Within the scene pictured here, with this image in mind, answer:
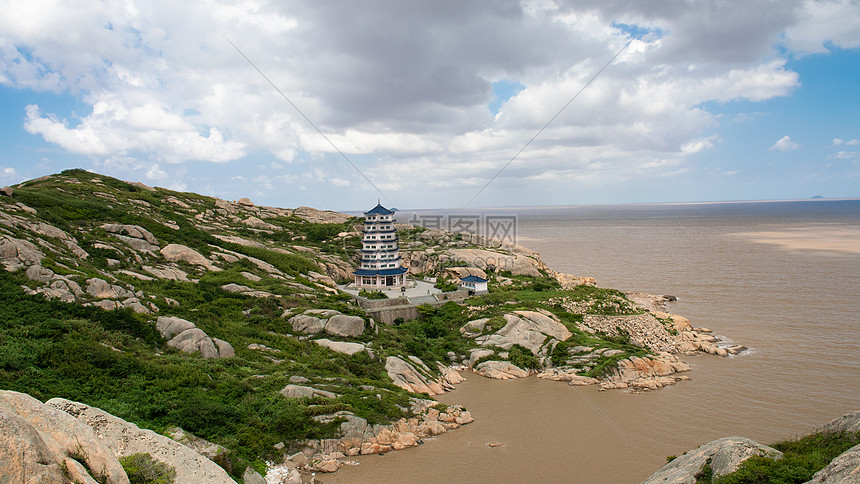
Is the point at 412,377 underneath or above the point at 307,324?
underneath

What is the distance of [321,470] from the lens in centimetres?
1769

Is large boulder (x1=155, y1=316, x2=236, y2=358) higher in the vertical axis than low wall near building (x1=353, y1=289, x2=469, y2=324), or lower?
higher

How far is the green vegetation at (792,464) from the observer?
9613 millimetres

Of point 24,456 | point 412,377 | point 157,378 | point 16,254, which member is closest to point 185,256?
point 16,254

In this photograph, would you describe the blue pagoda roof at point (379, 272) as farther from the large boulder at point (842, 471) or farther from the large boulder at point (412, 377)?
the large boulder at point (842, 471)

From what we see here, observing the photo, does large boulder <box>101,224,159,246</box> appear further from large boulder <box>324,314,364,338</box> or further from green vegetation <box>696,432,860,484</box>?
green vegetation <box>696,432,860,484</box>

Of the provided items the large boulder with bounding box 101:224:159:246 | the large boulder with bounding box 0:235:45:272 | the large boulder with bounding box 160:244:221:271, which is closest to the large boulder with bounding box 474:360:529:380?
the large boulder with bounding box 160:244:221:271

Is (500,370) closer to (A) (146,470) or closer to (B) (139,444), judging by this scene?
(B) (139,444)

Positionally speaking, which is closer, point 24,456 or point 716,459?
point 24,456

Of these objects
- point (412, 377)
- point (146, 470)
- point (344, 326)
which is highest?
point (146, 470)

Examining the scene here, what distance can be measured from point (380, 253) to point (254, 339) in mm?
23094

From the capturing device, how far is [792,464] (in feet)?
32.8

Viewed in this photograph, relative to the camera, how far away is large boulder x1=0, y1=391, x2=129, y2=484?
713cm

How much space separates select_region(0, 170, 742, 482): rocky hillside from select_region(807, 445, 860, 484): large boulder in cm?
1425
